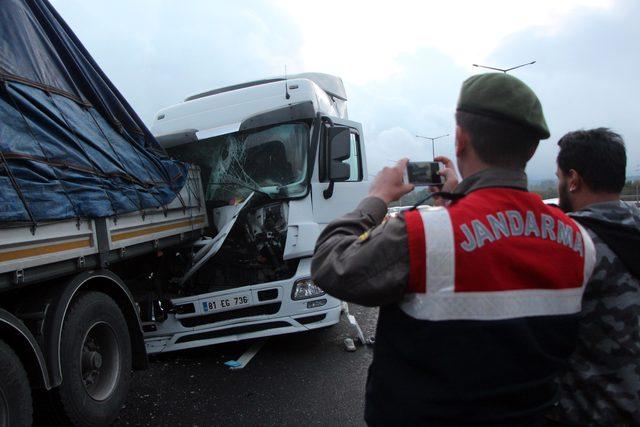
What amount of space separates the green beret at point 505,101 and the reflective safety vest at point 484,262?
7.4 inches

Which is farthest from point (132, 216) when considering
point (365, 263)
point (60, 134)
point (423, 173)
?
point (365, 263)

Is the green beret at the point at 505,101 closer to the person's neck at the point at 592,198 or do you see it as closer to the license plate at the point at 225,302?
the person's neck at the point at 592,198

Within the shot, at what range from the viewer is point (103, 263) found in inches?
130

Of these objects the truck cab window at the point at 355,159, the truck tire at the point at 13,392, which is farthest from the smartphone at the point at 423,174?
the truck cab window at the point at 355,159

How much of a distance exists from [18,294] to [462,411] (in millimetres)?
2844

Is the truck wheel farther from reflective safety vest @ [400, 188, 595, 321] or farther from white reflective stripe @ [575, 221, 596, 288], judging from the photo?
white reflective stripe @ [575, 221, 596, 288]

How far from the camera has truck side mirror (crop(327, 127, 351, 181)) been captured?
4746 mm

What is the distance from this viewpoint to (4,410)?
2330mm

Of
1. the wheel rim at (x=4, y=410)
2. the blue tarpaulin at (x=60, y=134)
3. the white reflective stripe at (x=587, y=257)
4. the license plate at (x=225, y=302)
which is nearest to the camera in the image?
the white reflective stripe at (x=587, y=257)

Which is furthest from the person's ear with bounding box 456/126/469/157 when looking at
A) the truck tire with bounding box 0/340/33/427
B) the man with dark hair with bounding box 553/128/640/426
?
the truck tire with bounding box 0/340/33/427

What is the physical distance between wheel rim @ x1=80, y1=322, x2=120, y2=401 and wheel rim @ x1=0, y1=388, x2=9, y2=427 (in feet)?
2.49

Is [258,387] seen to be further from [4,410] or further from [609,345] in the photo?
[609,345]

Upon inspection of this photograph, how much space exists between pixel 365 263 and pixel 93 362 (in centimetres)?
286

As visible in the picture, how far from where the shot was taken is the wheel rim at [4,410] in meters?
2.32
